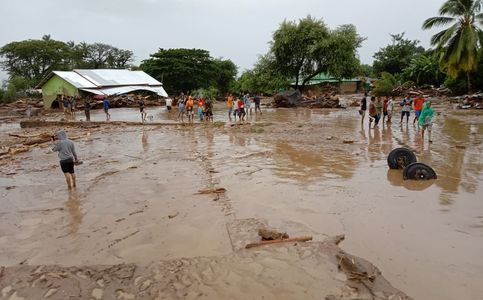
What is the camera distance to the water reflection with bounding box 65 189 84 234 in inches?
247

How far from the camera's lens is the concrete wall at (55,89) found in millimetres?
34438

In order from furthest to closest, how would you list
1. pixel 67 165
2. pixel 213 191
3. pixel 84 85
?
1. pixel 84 85
2. pixel 67 165
3. pixel 213 191

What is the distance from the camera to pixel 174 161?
11047mm

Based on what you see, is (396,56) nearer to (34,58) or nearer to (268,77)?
(268,77)

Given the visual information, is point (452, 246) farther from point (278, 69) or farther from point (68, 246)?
point (278, 69)

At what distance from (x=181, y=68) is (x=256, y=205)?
127ft

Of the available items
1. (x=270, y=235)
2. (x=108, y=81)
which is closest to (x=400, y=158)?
(x=270, y=235)

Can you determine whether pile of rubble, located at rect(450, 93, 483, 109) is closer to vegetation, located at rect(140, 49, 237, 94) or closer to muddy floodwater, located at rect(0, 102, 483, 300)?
muddy floodwater, located at rect(0, 102, 483, 300)

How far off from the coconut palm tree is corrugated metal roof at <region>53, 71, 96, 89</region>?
28666mm

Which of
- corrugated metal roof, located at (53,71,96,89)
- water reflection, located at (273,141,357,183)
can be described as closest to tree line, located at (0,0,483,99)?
corrugated metal roof, located at (53,71,96,89)

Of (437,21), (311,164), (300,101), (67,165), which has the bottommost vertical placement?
(311,164)

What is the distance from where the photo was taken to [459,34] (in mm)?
27250

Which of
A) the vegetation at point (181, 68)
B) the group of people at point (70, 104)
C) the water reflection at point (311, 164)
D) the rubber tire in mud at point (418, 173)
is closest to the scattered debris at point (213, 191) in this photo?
the water reflection at point (311, 164)

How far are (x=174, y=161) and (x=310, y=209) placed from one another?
18.1 ft
